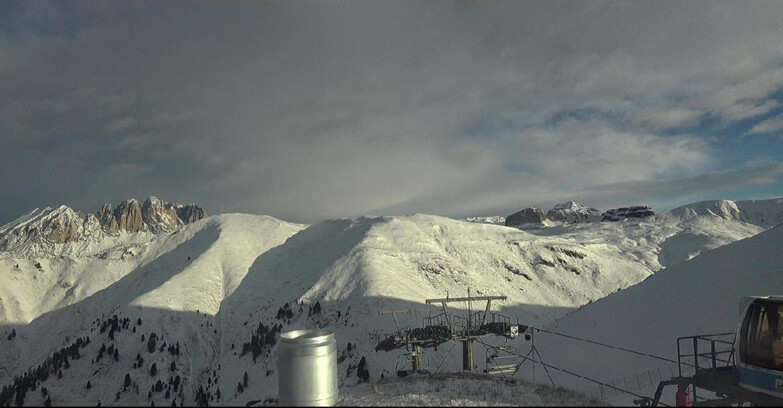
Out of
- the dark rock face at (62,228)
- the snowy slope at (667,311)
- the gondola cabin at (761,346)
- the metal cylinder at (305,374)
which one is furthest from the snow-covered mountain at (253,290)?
the dark rock face at (62,228)

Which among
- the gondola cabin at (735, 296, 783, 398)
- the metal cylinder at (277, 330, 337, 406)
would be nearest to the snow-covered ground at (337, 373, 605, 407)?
the metal cylinder at (277, 330, 337, 406)

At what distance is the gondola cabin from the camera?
13.8 meters

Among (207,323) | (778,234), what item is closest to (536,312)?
(778,234)

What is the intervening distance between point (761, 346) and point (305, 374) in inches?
567

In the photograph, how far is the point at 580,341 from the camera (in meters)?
39.6

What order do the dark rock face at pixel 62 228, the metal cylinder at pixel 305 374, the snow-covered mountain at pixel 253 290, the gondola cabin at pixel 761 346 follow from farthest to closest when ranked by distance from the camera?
1. the dark rock face at pixel 62 228
2. the snow-covered mountain at pixel 253 290
3. the gondola cabin at pixel 761 346
4. the metal cylinder at pixel 305 374

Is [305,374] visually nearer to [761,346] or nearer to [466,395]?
[466,395]

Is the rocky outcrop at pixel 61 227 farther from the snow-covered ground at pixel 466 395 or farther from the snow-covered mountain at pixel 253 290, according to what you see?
the snow-covered ground at pixel 466 395

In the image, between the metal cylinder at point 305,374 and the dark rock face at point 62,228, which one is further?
the dark rock face at point 62,228

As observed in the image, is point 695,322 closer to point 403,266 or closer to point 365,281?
point 365,281

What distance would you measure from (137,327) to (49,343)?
44.2m

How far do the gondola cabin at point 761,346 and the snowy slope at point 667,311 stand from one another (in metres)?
18.1

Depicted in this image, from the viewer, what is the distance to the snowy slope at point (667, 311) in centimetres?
3325

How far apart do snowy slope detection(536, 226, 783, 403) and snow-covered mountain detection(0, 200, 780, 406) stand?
15916 millimetres
